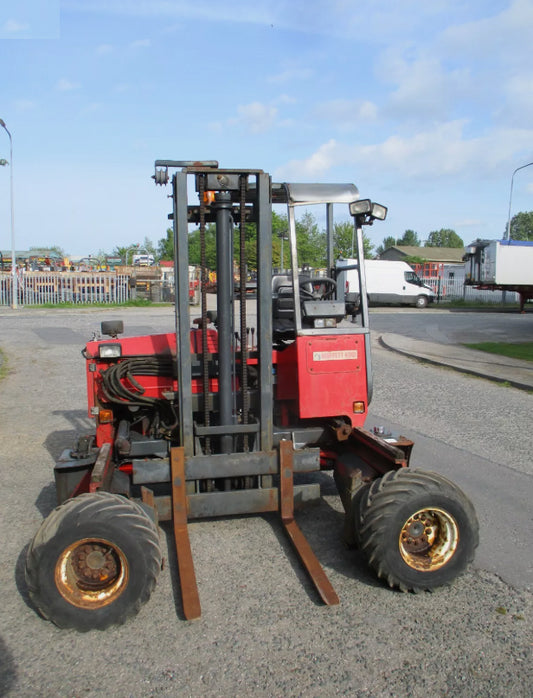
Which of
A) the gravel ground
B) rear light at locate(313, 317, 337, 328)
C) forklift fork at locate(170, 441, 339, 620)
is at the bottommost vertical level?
the gravel ground

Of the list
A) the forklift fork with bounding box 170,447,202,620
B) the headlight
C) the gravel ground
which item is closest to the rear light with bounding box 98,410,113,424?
the headlight

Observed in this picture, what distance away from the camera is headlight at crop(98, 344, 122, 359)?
16.7 ft

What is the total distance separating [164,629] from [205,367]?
1737mm

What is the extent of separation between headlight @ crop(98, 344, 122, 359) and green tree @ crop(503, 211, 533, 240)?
133284 mm

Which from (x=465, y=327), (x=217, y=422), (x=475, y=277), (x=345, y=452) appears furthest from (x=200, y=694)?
(x=475, y=277)

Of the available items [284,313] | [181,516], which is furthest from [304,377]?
[181,516]

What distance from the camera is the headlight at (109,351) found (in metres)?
5.09

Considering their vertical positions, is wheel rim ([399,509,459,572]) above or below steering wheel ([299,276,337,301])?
below

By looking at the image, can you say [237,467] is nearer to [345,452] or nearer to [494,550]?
[345,452]

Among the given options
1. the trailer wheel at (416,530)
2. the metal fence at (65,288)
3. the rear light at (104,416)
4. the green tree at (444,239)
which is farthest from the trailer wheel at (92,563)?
the green tree at (444,239)

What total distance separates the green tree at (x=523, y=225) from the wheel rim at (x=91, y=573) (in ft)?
442

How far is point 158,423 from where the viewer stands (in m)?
5.20

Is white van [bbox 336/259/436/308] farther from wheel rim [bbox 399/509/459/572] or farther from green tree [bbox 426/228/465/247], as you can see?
green tree [bbox 426/228/465/247]

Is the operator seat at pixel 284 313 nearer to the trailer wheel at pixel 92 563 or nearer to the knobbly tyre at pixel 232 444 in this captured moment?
the knobbly tyre at pixel 232 444
